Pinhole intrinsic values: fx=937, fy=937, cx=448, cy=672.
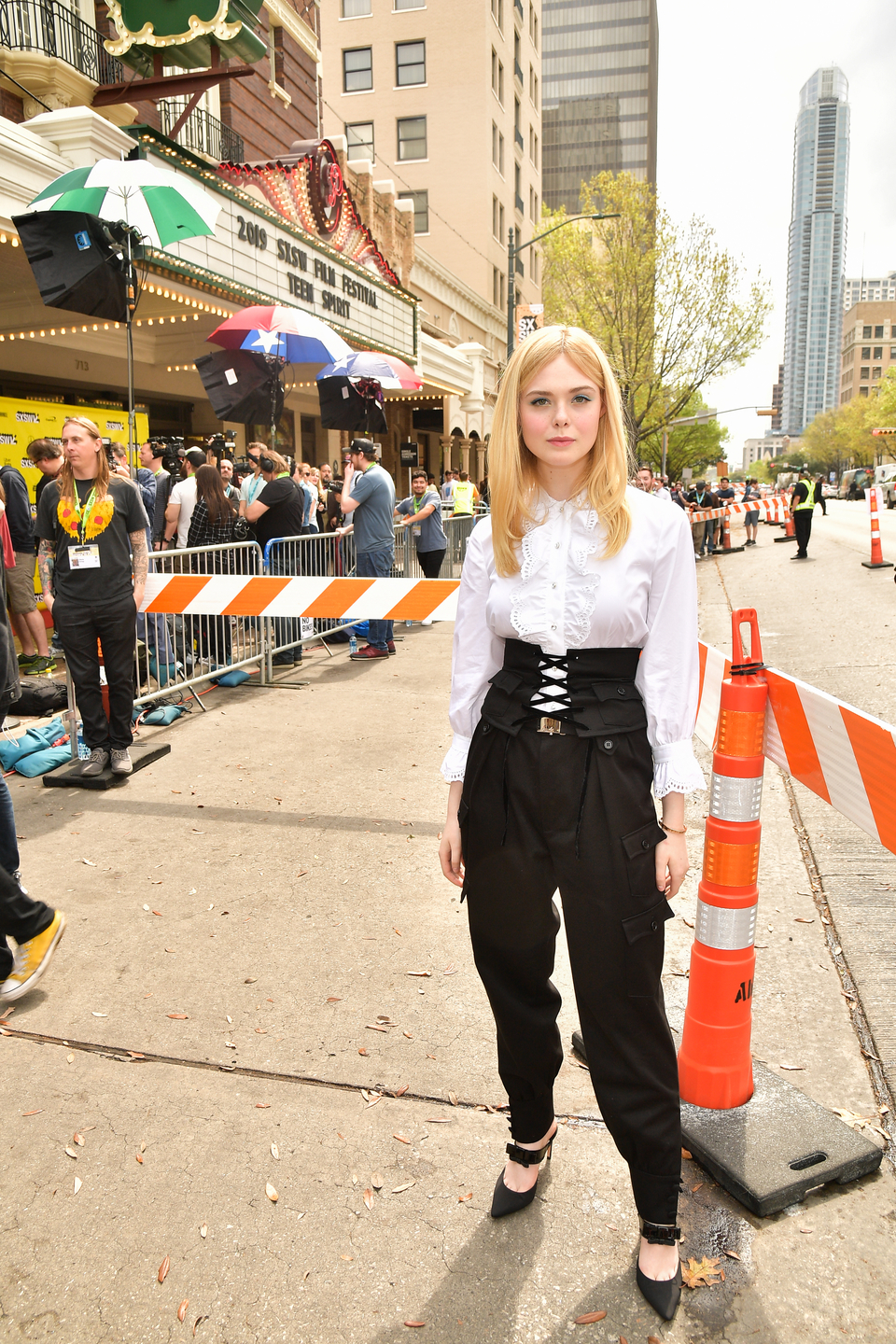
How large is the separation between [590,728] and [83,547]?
14.1ft

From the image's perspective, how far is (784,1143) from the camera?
2562 millimetres

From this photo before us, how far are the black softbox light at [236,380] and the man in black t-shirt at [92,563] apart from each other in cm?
516

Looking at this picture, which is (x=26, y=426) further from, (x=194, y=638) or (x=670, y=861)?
(x=670, y=861)

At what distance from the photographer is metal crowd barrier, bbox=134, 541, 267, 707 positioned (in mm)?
7391

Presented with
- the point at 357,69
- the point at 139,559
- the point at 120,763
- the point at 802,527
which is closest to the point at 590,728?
the point at 139,559

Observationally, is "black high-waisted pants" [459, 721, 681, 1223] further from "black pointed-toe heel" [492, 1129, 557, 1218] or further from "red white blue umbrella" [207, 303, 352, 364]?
"red white blue umbrella" [207, 303, 352, 364]

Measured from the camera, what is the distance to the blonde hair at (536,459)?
2.08 m

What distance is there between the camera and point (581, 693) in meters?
2.06

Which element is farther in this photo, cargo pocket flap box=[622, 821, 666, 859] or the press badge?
the press badge

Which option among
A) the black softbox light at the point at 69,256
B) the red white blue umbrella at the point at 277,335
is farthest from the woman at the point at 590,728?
the red white blue umbrella at the point at 277,335

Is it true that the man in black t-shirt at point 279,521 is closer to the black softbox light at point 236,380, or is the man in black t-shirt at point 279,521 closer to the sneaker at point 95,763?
the black softbox light at point 236,380

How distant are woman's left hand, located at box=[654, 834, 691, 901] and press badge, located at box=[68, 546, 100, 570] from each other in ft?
14.4

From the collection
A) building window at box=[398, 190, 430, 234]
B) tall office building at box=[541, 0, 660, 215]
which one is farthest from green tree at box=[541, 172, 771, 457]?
tall office building at box=[541, 0, 660, 215]

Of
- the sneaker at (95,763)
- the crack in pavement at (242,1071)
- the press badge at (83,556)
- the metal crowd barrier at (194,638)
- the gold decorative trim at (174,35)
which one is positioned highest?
the gold decorative trim at (174,35)
